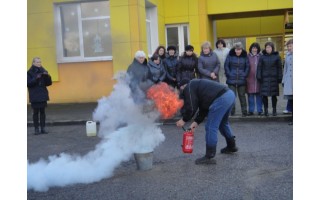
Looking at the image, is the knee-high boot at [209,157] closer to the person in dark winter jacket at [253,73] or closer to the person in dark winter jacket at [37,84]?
the person in dark winter jacket at [253,73]

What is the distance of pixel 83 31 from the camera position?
535 inches

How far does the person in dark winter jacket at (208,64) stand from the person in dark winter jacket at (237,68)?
0.24 metres

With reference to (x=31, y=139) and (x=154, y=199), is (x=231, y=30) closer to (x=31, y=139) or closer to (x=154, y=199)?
(x=31, y=139)

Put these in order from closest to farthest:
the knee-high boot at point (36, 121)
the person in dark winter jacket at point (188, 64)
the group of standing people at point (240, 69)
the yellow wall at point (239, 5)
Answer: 1. the group of standing people at point (240, 69)
2. the knee-high boot at point (36, 121)
3. the person in dark winter jacket at point (188, 64)
4. the yellow wall at point (239, 5)

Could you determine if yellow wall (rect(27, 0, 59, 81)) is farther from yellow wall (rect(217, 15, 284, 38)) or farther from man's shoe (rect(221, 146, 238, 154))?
yellow wall (rect(217, 15, 284, 38))

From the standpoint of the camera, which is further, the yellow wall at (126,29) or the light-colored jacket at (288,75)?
the yellow wall at (126,29)

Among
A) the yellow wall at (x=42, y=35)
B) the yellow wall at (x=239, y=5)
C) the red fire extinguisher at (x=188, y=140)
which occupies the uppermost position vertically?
the yellow wall at (x=239, y=5)

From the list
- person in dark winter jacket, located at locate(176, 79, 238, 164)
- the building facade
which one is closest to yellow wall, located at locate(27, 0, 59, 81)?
the building facade

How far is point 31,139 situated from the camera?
29.6 ft

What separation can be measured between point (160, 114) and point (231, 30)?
620 inches

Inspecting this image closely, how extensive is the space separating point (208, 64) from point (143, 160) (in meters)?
4.23

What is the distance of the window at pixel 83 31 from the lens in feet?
44.1

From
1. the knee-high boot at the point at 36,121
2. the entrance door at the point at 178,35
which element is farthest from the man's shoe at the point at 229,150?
the entrance door at the point at 178,35

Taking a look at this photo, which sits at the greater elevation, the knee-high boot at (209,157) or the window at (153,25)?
the window at (153,25)
